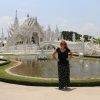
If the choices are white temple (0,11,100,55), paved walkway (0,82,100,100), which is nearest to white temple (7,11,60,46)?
white temple (0,11,100,55)

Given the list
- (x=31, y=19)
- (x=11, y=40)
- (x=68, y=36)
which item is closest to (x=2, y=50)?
(x=11, y=40)

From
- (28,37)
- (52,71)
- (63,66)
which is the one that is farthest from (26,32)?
(63,66)

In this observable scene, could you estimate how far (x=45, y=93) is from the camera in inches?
396

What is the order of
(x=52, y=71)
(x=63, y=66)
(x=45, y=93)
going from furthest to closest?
1. (x=52, y=71)
2. (x=63, y=66)
3. (x=45, y=93)

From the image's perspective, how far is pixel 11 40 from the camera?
170ft

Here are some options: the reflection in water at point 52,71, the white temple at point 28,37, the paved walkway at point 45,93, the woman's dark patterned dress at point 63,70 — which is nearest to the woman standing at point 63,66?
the woman's dark patterned dress at point 63,70

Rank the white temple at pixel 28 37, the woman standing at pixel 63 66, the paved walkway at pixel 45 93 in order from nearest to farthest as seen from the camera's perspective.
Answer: the paved walkway at pixel 45 93
the woman standing at pixel 63 66
the white temple at pixel 28 37

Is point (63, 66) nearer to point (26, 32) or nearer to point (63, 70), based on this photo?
point (63, 70)

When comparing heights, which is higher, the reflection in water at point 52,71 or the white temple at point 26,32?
the white temple at point 26,32

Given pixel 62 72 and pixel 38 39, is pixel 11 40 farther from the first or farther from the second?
pixel 62 72

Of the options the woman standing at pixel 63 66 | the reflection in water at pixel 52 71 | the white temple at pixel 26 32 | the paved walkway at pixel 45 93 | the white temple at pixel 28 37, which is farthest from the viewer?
the white temple at pixel 26 32

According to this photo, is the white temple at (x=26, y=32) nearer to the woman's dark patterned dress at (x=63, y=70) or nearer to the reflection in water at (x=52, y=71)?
the reflection in water at (x=52, y=71)

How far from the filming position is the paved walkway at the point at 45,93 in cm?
932

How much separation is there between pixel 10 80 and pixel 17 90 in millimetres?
1995
